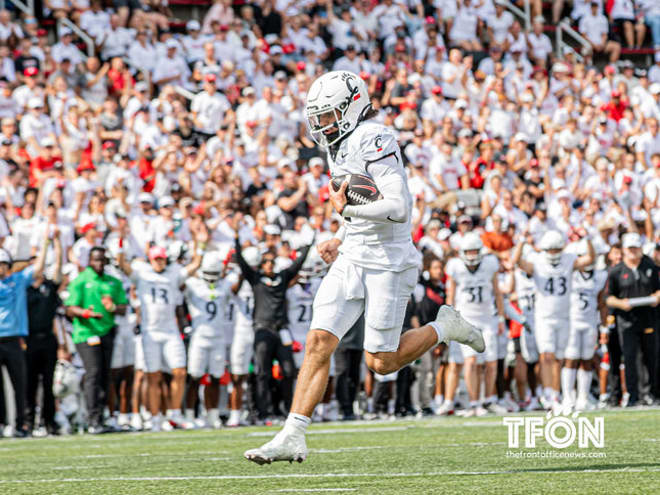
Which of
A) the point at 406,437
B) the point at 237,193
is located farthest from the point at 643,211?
the point at 406,437

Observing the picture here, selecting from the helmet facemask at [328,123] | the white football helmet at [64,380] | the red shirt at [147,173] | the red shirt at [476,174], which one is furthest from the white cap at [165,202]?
the helmet facemask at [328,123]

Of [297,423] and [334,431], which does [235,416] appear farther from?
[297,423]

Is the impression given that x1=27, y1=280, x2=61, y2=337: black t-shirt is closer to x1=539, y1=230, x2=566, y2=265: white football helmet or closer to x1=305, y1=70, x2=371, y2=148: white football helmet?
x1=539, y1=230, x2=566, y2=265: white football helmet

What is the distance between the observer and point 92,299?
1190 centimetres

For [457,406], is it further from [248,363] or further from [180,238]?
[180,238]

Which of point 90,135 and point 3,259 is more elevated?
point 90,135

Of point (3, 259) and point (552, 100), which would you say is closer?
point (3, 259)

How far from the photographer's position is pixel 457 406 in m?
13.8

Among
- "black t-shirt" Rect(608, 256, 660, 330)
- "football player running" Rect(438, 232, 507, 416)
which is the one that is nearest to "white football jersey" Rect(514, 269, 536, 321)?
"black t-shirt" Rect(608, 256, 660, 330)

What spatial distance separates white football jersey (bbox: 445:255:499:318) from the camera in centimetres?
1280

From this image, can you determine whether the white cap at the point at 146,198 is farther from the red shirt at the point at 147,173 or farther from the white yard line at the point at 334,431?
the white yard line at the point at 334,431

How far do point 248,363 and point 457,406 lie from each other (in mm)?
2458

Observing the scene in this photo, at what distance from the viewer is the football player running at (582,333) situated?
42.7 feet

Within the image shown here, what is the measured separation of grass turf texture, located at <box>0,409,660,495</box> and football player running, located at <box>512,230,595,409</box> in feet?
8.22
